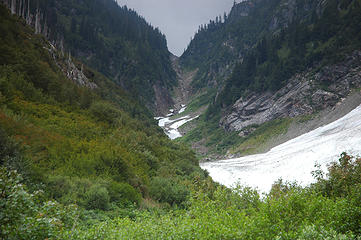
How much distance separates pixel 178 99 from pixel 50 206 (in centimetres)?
14940

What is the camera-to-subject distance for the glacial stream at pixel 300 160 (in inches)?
1185

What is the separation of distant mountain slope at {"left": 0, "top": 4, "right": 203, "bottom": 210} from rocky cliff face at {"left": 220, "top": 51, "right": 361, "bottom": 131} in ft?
151

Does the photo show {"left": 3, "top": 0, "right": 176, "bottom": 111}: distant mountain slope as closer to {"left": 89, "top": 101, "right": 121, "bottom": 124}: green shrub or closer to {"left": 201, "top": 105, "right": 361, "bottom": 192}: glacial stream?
{"left": 201, "top": 105, "right": 361, "bottom": 192}: glacial stream

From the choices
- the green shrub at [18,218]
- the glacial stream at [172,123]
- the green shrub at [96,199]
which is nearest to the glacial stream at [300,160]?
the green shrub at [96,199]

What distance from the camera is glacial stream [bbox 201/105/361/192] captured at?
30.1m

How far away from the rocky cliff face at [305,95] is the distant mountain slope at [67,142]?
4600 cm

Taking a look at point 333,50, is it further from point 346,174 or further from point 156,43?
point 156,43

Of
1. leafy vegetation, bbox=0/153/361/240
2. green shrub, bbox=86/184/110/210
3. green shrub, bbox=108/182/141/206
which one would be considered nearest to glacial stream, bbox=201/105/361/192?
green shrub, bbox=108/182/141/206

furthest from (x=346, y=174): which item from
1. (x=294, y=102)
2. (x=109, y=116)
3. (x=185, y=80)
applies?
(x=185, y=80)

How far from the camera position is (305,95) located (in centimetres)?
6006

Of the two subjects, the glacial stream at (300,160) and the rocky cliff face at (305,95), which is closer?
the glacial stream at (300,160)

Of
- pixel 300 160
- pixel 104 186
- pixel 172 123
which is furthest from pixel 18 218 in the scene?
pixel 172 123

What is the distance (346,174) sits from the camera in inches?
474

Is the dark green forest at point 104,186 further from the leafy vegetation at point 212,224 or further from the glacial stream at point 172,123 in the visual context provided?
the glacial stream at point 172,123
